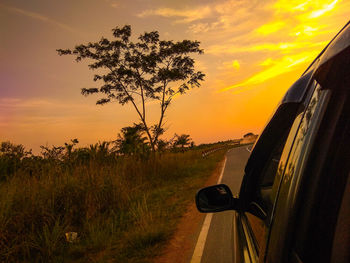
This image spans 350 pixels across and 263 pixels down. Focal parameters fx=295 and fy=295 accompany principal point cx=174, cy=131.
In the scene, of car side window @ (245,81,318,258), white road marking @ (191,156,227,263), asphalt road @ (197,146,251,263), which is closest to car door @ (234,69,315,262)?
car side window @ (245,81,318,258)

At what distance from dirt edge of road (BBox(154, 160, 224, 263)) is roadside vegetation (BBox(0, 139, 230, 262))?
0.61 ft

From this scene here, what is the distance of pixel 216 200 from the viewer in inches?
76.7

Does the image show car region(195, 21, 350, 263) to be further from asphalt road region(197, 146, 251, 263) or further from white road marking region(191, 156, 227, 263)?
white road marking region(191, 156, 227, 263)

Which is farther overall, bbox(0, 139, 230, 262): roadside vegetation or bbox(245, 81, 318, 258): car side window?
bbox(0, 139, 230, 262): roadside vegetation

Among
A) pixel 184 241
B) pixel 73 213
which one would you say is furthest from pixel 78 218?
pixel 184 241

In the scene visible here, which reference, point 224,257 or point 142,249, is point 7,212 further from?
point 224,257

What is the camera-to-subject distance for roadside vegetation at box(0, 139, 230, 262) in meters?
5.25

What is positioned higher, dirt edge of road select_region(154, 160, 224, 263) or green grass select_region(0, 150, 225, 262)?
green grass select_region(0, 150, 225, 262)

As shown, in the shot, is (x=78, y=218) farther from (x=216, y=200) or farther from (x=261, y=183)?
(x=261, y=183)

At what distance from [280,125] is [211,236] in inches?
171

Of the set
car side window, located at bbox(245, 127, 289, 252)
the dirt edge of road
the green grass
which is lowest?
the dirt edge of road

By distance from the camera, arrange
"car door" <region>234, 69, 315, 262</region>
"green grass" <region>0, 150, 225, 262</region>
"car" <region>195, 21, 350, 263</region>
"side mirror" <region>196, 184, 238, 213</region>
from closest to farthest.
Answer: "car" <region>195, 21, 350, 263</region> → "car door" <region>234, 69, 315, 262</region> → "side mirror" <region>196, 184, 238, 213</region> → "green grass" <region>0, 150, 225, 262</region>

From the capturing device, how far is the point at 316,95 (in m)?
0.96

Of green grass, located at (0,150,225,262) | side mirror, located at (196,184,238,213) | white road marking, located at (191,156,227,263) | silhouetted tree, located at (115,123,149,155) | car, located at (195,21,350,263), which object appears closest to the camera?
car, located at (195,21,350,263)
